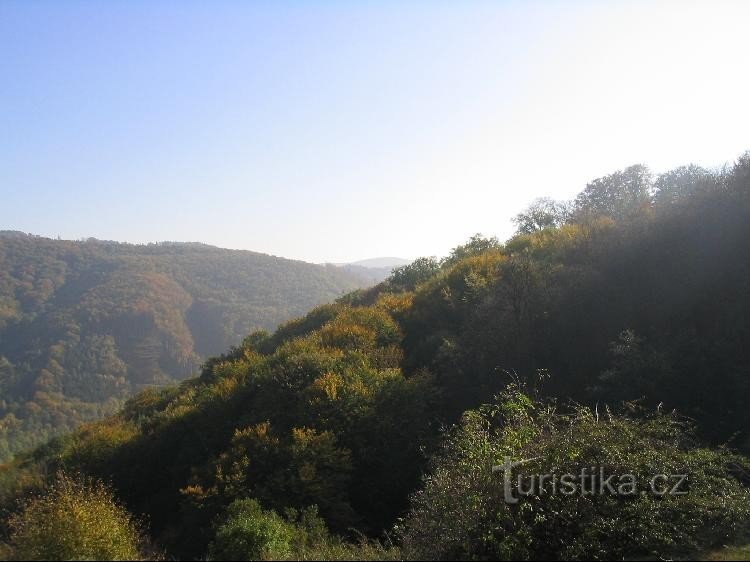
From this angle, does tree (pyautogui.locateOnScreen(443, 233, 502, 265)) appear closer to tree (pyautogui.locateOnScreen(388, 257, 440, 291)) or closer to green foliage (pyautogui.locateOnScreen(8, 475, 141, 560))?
tree (pyautogui.locateOnScreen(388, 257, 440, 291))

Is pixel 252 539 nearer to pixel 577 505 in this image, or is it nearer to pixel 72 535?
pixel 72 535

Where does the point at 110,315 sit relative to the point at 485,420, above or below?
below

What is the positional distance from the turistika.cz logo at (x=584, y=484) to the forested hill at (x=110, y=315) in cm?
6650

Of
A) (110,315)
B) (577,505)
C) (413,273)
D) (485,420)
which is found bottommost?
(110,315)

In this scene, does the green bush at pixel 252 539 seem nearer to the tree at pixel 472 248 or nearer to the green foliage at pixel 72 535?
the green foliage at pixel 72 535

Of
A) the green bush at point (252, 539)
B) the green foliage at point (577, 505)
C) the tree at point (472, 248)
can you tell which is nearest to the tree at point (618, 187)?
the tree at point (472, 248)

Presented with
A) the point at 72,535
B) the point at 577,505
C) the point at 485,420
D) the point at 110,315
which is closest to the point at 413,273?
the point at 485,420

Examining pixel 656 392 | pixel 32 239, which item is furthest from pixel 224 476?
pixel 32 239

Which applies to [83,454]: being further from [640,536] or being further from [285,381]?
→ [640,536]

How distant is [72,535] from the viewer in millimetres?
6070

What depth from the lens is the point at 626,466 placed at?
635 cm

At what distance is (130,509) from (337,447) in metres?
4.40

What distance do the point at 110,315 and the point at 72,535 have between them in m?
98.7

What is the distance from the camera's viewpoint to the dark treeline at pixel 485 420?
19.7 feet
